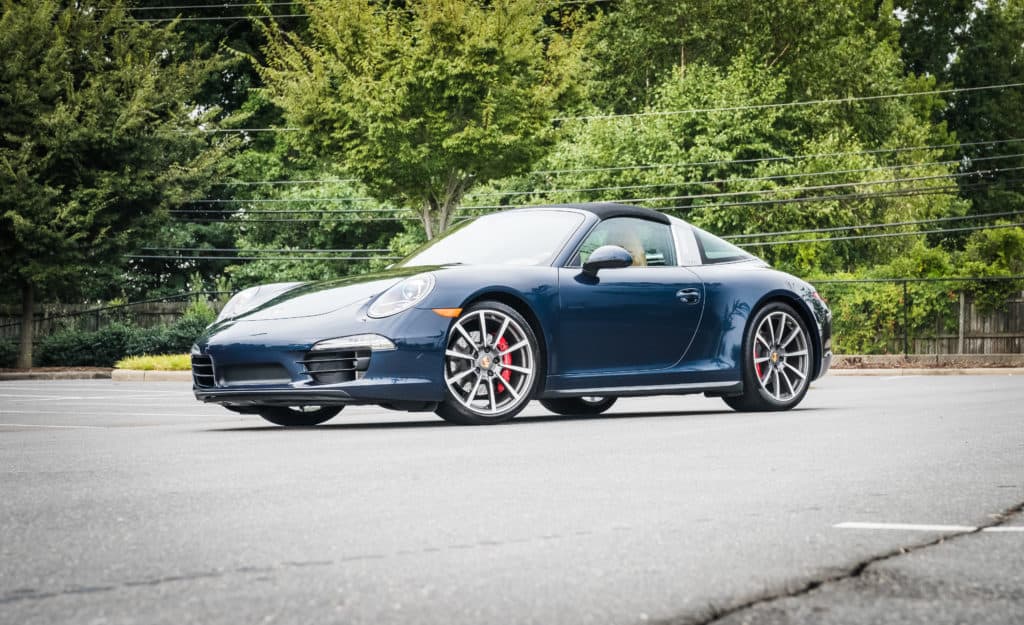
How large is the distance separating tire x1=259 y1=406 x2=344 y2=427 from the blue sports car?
1 cm

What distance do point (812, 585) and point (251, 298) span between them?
22.5ft

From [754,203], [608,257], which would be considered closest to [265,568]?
[608,257]

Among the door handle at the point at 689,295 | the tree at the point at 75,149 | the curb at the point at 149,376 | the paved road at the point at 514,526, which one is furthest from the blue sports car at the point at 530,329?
the tree at the point at 75,149

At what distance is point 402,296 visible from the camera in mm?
8875

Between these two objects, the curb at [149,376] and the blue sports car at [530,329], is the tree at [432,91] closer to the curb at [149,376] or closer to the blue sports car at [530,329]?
the curb at [149,376]

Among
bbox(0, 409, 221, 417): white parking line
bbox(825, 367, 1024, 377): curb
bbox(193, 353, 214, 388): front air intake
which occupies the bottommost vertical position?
bbox(825, 367, 1024, 377): curb

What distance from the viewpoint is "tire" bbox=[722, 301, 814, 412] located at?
10266mm

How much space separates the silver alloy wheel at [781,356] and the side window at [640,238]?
36.4 inches

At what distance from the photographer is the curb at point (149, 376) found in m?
21.2

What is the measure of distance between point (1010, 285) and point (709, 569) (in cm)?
2591

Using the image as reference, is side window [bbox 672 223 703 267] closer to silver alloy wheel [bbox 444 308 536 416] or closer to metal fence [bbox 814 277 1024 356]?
silver alloy wheel [bbox 444 308 536 416]

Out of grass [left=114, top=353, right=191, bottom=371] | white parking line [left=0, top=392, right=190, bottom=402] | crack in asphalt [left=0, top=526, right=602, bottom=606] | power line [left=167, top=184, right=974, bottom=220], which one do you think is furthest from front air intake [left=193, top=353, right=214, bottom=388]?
power line [left=167, top=184, right=974, bottom=220]

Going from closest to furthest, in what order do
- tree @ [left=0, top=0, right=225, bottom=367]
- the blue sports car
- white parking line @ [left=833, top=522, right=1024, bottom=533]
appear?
white parking line @ [left=833, top=522, right=1024, bottom=533] → the blue sports car → tree @ [left=0, top=0, right=225, bottom=367]

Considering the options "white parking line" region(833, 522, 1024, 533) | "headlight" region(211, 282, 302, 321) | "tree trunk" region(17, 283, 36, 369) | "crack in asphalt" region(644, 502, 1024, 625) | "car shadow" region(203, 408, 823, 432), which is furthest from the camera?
"tree trunk" region(17, 283, 36, 369)
